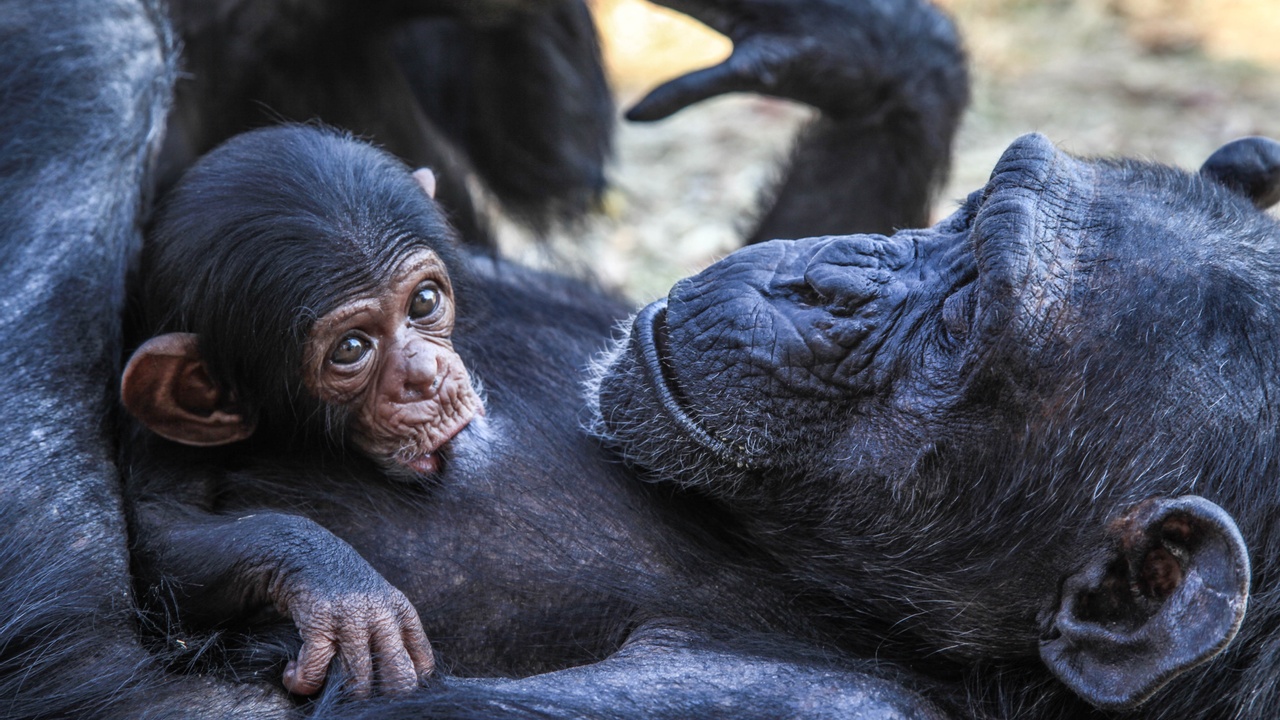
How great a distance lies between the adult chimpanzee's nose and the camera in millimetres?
2568

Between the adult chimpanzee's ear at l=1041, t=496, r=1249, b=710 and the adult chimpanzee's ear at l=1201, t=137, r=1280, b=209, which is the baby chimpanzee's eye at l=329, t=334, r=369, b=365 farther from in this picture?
the adult chimpanzee's ear at l=1201, t=137, r=1280, b=209

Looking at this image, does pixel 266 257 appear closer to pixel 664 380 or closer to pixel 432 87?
pixel 664 380

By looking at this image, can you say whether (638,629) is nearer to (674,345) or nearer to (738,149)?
(674,345)

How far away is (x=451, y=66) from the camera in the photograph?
493cm

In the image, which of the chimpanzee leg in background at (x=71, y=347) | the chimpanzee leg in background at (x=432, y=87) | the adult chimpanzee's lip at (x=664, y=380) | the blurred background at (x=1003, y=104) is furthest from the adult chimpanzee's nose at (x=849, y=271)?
the blurred background at (x=1003, y=104)

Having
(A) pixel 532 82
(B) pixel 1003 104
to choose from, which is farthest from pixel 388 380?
(B) pixel 1003 104

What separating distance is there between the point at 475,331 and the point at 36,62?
3.82 feet

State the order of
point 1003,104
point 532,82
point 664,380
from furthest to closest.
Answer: point 1003,104
point 532,82
point 664,380

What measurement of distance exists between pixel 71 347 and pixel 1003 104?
5794mm

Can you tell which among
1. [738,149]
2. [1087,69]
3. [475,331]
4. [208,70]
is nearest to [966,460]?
[475,331]

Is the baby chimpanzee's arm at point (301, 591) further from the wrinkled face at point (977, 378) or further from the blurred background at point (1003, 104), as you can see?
the blurred background at point (1003, 104)

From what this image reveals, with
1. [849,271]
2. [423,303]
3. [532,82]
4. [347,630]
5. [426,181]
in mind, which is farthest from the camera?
[532,82]

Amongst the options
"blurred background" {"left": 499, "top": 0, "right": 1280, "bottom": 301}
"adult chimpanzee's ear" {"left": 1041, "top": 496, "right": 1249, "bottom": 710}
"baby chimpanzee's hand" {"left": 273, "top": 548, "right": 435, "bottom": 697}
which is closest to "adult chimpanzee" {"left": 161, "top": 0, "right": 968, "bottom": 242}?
"blurred background" {"left": 499, "top": 0, "right": 1280, "bottom": 301}

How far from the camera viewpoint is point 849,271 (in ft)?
8.51
